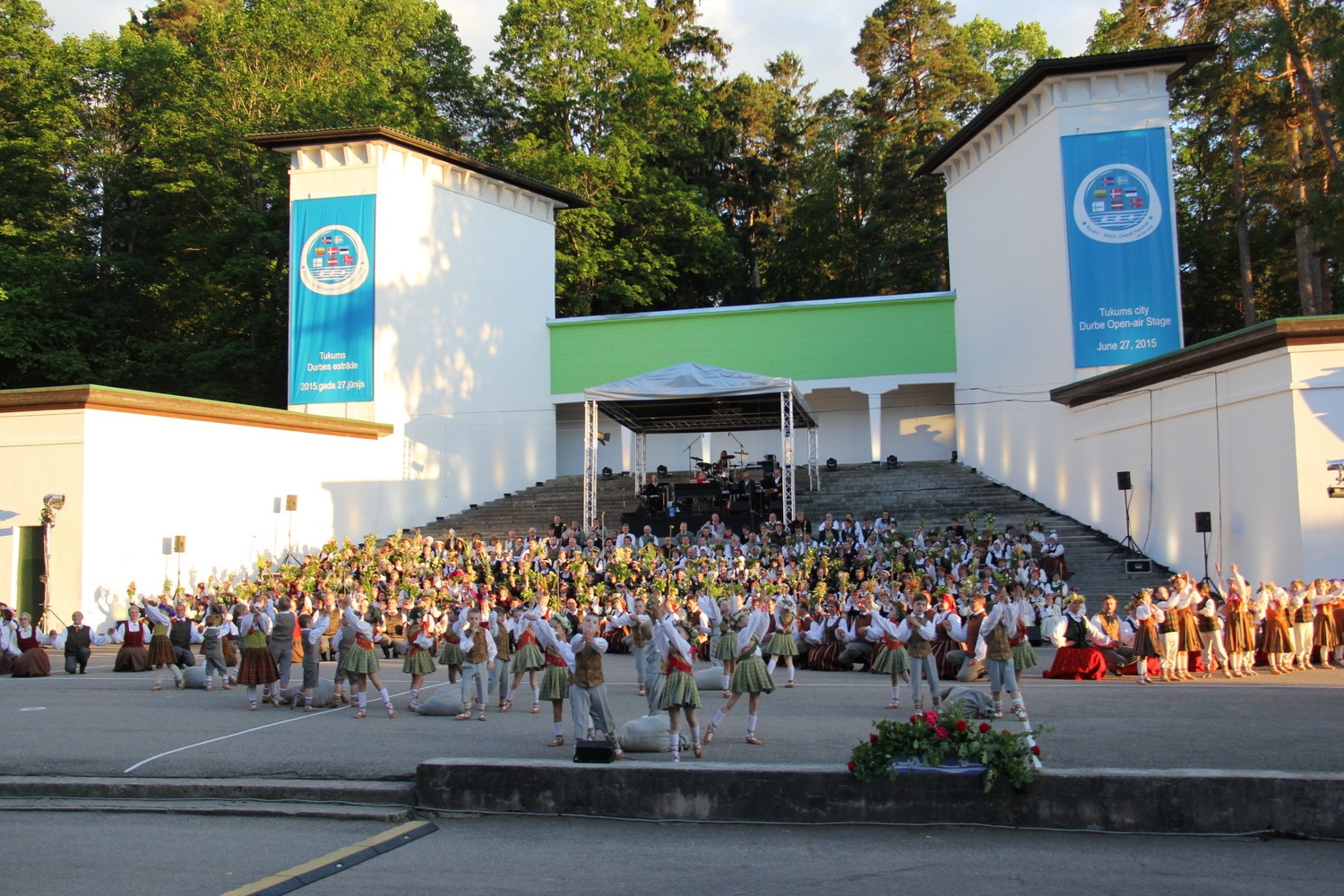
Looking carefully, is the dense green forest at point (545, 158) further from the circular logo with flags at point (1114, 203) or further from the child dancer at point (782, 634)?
the child dancer at point (782, 634)

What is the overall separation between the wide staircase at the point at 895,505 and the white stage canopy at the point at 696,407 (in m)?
1.36

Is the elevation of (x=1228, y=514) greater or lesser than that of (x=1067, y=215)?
lesser

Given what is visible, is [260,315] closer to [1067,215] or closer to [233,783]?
[1067,215]

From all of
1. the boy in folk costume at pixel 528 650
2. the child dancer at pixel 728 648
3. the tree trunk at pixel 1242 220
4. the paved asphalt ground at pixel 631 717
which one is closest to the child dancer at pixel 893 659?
the paved asphalt ground at pixel 631 717

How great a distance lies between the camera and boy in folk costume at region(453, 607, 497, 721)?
45.0 ft

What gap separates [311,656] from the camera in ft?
48.2

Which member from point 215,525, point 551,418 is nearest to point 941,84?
point 551,418

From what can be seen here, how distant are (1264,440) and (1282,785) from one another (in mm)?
12951

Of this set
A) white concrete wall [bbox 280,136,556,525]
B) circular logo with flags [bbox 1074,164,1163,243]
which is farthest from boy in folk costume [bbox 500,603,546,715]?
circular logo with flags [bbox 1074,164,1163,243]

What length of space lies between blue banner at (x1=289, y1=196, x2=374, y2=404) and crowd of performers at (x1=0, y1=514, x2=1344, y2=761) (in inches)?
264

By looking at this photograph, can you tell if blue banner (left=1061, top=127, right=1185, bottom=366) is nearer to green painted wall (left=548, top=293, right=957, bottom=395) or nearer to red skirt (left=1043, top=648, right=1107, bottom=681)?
green painted wall (left=548, top=293, right=957, bottom=395)

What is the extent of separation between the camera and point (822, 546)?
974 inches

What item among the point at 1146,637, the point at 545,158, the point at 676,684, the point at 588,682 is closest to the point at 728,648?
the point at 588,682

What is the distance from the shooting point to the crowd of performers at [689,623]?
12.6 meters
